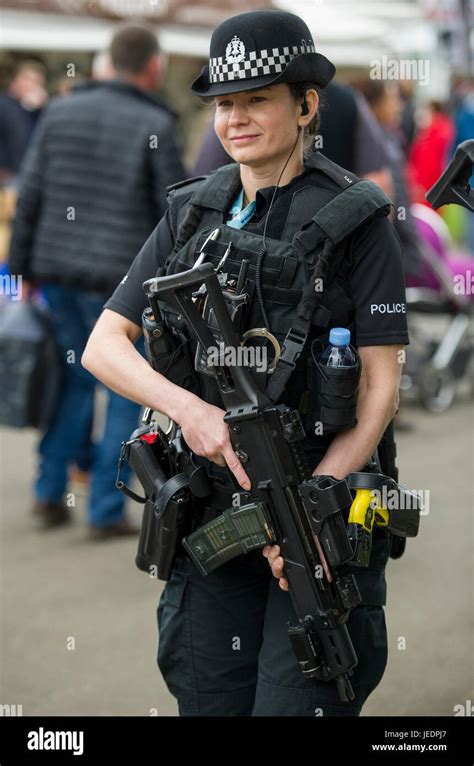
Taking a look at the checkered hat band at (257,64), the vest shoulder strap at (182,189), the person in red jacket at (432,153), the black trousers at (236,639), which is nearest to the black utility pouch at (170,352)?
the vest shoulder strap at (182,189)

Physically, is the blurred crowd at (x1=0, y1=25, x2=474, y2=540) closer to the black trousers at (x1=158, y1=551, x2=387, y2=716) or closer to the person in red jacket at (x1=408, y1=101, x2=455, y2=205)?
the black trousers at (x1=158, y1=551, x2=387, y2=716)

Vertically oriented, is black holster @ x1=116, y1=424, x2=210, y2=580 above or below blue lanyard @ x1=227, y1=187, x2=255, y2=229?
below

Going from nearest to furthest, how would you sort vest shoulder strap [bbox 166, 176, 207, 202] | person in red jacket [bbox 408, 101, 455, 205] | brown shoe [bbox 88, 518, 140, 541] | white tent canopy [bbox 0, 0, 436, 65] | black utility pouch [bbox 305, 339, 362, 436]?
black utility pouch [bbox 305, 339, 362, 436], vest shoulder strap [bbox 166, 176, 207, 202], brown shoe [bbox 88, 518, 140, 541], person in red jacket [bbox 408, 101, 455, 205], white tent canopy [bbox 0, 0, 436, 65]

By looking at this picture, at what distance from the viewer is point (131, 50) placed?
5.08 meters

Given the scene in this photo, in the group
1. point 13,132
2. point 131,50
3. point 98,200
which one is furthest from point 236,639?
point 13,132

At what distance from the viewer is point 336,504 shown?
2.25 m

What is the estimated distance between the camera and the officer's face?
234 cm

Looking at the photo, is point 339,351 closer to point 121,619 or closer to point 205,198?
point 205,198

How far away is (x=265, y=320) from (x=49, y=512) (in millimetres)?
3280

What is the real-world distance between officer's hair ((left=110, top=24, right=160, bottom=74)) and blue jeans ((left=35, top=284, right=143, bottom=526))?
3.30 ft

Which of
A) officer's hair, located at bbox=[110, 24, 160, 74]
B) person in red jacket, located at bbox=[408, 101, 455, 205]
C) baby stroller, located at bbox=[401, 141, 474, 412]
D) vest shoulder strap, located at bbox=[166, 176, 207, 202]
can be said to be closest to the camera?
vest shoulder strap, located at bbox=[166, 176, 207, 202]

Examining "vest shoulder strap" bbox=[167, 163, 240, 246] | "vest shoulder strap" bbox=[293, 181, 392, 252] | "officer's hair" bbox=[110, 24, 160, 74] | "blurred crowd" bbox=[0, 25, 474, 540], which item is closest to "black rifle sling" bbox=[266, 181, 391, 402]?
"vest shoulder strap" bbox=[293, 181, 392, 252]

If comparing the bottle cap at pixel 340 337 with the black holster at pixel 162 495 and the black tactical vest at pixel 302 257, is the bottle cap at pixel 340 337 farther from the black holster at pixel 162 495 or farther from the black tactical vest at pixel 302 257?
the black holster at pixel 162 495
